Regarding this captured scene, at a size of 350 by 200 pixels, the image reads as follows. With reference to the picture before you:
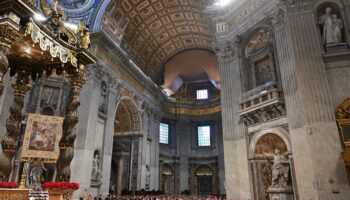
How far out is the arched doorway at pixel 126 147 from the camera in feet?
53.7

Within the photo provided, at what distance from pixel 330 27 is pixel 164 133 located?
15710 millimetres

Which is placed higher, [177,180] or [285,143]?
[285,143]

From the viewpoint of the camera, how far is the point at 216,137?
22078mm

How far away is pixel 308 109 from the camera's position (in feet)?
25.7

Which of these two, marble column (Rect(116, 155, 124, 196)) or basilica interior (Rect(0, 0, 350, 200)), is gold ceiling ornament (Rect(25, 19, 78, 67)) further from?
marble column (Rect(116, 155, 124, 196))

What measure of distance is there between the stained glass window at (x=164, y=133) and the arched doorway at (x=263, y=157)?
41.4ft

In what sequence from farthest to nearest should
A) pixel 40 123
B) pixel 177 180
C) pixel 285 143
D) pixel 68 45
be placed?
pixel 177 180
pixel 40 123
pixel 285 143
pixel 68 45

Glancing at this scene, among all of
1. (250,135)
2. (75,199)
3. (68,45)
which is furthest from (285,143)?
(75,199)

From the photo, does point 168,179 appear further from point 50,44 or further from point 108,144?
point 50,44

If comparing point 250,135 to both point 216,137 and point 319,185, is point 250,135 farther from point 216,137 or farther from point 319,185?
point 216,137

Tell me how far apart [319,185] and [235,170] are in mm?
3425

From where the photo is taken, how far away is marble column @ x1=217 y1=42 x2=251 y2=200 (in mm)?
9898

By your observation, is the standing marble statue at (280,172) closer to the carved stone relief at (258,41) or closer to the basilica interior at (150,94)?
the basilica interior at (150,94)

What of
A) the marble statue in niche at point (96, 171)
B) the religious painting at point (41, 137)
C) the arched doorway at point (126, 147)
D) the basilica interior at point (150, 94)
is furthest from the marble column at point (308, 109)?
the arched doorway at point (126, 147)
